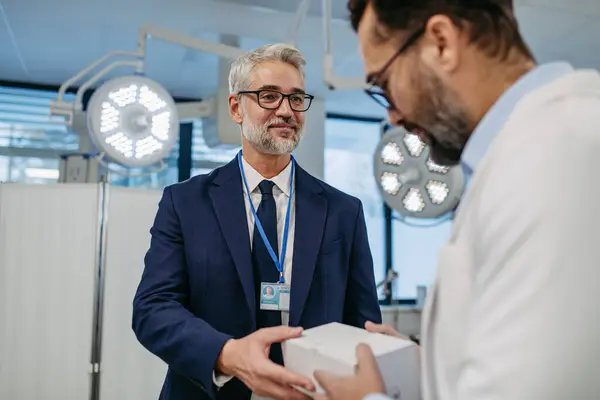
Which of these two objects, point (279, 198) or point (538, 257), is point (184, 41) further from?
point (538, 257)

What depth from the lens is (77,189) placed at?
8.93 feet

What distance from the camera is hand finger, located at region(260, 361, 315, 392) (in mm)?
820

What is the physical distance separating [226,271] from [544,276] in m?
0.85

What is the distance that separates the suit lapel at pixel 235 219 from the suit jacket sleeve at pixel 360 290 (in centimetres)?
32

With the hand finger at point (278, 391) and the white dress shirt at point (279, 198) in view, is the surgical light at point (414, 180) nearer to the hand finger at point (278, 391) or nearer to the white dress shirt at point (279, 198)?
the white dress shirt at point (279, 198)

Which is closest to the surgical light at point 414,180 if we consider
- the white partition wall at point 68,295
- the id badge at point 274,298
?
the white partition wall at point 68,295

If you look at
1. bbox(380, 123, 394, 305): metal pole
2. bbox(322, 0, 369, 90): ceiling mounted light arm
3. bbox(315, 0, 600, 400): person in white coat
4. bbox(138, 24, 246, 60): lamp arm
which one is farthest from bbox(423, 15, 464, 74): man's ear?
bbox(380, 123, 394, 305): metal pole

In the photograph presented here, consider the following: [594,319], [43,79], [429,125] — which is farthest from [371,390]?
[43,79]

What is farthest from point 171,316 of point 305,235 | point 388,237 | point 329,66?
point 388,237

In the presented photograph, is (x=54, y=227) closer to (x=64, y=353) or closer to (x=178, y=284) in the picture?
(x=64, y=353)

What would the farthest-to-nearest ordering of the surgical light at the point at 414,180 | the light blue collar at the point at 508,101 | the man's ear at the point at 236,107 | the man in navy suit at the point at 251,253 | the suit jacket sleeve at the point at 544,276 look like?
the surgical light at the point at 414,180 < the man's ear at the point at 236,107 < the man in navy suit at the point at 251,253 < the light blue collar at the point at 508,101 < the suit jacket sleeve at the point at 544,276

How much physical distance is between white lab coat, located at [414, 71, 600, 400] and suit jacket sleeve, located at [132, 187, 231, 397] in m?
0.57

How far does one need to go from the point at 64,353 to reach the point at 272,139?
1.98 metres

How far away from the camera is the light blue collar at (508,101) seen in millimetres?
666
